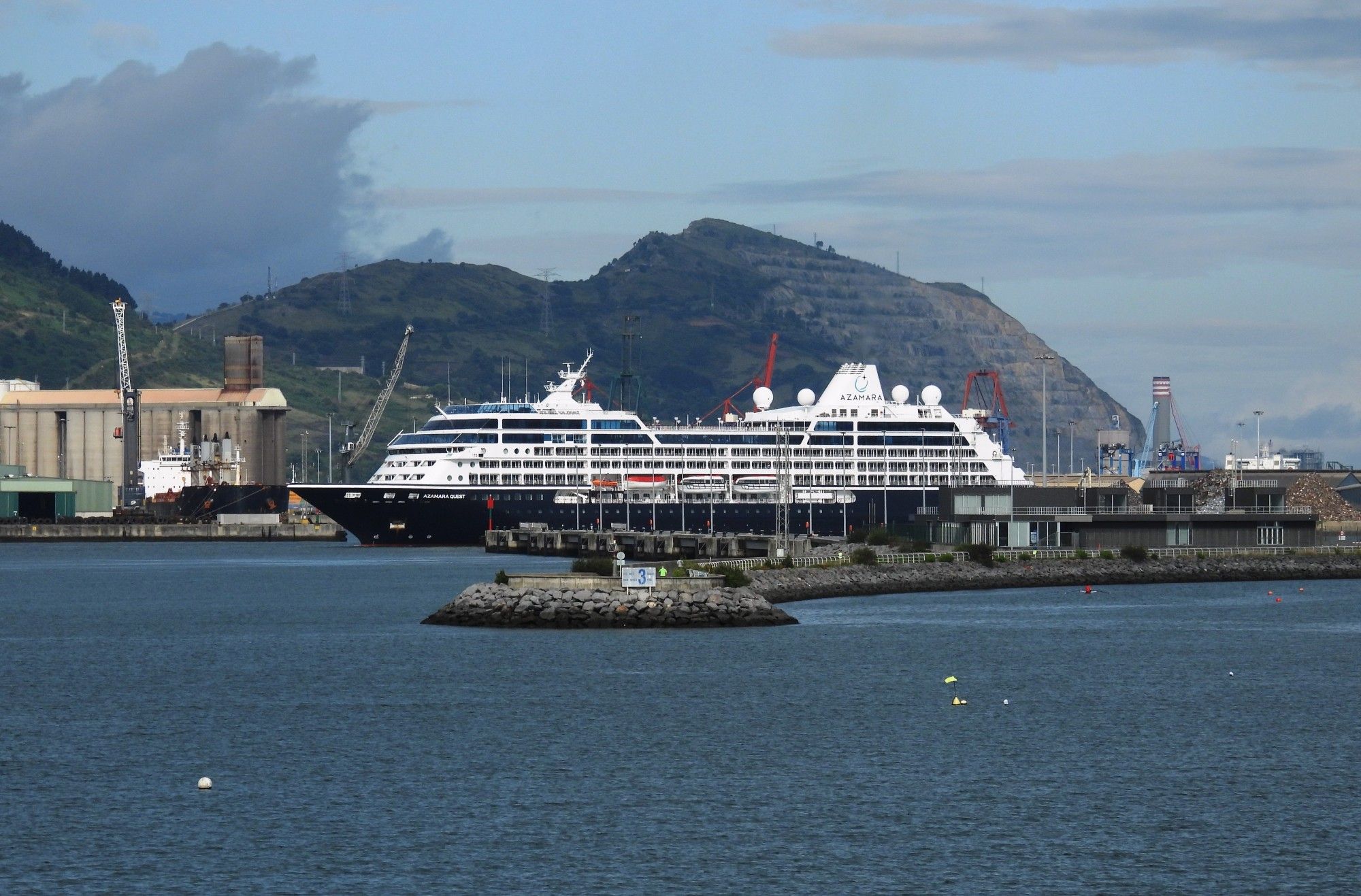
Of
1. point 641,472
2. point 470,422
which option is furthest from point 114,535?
point 641,472

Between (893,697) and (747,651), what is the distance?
11.0m

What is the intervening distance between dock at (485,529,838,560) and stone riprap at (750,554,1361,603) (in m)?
12.6

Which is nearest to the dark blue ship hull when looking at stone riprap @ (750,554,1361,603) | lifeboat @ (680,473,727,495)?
lifeboat @ (680,473,727,495)

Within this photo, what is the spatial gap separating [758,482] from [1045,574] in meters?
53.8

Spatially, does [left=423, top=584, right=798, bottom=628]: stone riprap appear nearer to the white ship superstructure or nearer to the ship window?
the white ship superstructure

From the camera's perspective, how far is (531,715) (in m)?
49.4

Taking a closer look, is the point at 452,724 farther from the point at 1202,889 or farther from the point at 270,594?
the point at 270,594

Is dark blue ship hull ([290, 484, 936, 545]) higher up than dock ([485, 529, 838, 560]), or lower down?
higher up

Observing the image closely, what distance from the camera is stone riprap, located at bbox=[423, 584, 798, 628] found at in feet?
232

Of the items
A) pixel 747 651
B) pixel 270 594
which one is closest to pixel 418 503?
pixel 270 594

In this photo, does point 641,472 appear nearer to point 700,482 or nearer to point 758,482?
point 700,482

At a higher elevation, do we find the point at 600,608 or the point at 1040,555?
the point at 1040,555

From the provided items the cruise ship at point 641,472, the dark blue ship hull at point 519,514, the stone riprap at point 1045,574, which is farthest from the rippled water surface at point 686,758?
the cruise ship at point 641,472

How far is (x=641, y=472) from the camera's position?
153 metres
